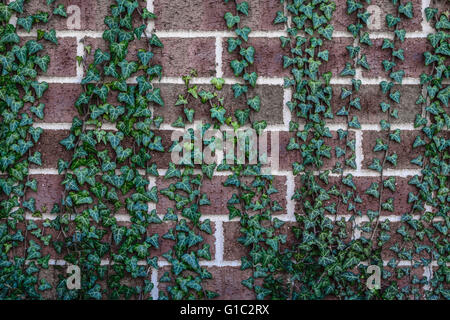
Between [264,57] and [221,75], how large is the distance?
21cm

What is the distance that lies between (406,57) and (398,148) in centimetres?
41

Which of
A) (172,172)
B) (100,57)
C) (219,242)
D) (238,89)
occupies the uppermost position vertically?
(100,57)

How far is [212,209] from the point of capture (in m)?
1.75

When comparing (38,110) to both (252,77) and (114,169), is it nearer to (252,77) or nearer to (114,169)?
(114,169)

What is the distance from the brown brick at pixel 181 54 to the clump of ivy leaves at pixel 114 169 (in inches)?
1.0

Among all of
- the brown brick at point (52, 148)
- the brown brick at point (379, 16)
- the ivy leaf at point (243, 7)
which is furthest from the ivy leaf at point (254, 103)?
the brown brick at point (52, 148)

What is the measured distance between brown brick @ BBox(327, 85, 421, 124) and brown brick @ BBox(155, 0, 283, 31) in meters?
0.44

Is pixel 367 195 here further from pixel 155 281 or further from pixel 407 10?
pixel 155 281

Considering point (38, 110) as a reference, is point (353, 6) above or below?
above

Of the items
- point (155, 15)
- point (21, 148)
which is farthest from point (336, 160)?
point (21, 148)

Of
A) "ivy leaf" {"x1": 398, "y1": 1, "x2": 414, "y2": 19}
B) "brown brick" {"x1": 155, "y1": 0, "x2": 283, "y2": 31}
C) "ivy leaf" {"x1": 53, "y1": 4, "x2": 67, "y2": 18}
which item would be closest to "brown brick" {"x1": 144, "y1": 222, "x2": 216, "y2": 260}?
"brown brick" {"x1": 155, "y1": 0, "x2": 283, "y2": 31}

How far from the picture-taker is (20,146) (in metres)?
1.69

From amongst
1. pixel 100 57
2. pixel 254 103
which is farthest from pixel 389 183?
pixel 100 57

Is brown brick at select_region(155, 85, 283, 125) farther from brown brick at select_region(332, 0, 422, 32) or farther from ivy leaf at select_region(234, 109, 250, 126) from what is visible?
brown brick at select_region(332, 0, 422, 32)
